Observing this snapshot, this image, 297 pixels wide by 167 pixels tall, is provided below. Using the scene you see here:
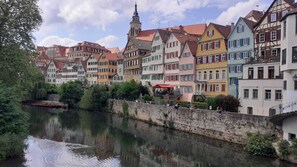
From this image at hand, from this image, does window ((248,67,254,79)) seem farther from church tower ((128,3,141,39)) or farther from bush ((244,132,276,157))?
church tower ((128,3,141,39))

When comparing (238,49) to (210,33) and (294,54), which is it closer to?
(210,33)

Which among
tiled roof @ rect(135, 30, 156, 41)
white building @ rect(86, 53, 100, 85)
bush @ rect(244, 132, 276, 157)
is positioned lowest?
bush @ rect(244, 132, 276, 157)

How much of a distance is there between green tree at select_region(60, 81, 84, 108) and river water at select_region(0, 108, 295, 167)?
98.9ft

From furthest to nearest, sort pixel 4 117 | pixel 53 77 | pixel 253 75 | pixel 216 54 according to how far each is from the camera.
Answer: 1. pixel 53 77
2. pixel 216 54
3. pixel 253 75
4. pixel 4 117

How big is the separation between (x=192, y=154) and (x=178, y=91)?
92.9 feet

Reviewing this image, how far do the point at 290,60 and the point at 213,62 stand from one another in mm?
24470

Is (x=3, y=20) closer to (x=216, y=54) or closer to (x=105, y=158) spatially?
(x=105, y=158)

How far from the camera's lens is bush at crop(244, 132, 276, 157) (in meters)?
26.6

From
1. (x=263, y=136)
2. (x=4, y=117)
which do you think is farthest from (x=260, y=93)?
(x=4, y=117)

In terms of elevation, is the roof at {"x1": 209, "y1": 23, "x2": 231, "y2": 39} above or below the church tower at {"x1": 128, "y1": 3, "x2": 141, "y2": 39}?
below

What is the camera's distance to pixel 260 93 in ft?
114

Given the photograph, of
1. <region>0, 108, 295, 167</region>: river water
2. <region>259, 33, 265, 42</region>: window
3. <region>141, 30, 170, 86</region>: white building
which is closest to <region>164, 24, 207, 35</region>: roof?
<region>141, 30, 170, 86</region>: white building

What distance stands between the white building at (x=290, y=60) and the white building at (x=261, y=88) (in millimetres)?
5801

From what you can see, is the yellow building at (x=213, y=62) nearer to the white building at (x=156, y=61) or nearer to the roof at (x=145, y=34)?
the white building at (x=156, y=61)
